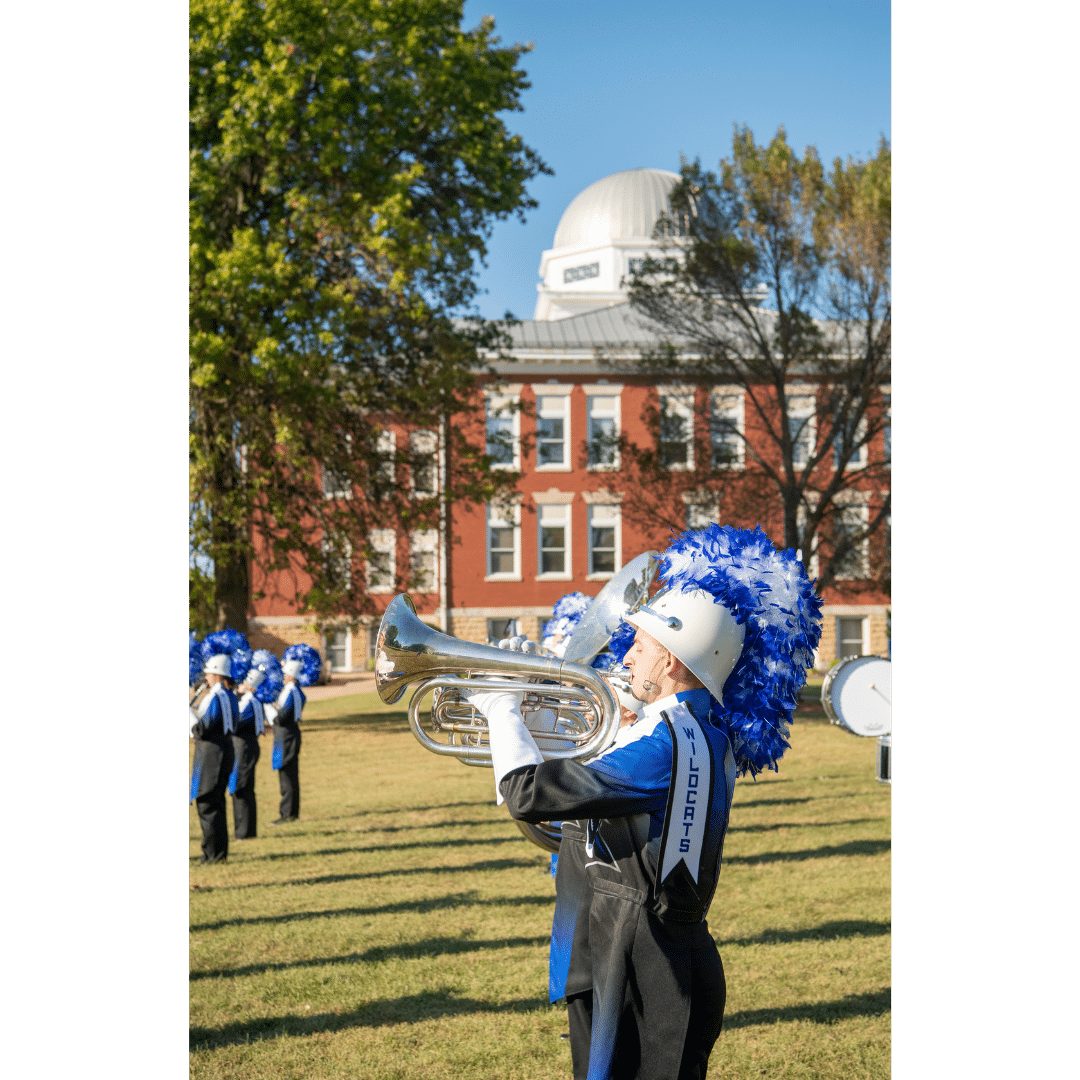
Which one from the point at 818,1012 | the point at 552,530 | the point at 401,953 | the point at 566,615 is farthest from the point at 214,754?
the point at 552,530

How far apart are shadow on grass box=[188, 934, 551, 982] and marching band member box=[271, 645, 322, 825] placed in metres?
4.52

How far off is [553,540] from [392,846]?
76.8 ft

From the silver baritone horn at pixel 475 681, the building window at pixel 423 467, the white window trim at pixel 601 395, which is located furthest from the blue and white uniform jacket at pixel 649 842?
the white window trim at pixel 601 395

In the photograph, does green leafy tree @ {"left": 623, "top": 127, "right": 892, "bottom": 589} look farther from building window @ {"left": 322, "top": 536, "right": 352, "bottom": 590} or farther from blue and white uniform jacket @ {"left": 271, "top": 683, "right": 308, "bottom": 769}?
blue and white uniform jacket @ {"left": 271, "top": 683, "right": 308, "bottom": 769}

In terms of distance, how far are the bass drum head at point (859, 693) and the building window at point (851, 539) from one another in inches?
469

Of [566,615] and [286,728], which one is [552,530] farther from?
[566,615]

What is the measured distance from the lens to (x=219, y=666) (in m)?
9.81

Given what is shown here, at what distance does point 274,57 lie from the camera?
54.6ft

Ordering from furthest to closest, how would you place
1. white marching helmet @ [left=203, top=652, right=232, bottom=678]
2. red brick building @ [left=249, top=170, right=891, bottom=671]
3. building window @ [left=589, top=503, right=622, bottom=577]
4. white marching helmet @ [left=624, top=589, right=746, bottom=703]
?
building window @ [left=589, top=503, right=622, bottom=577] → red brick building @ [left=249, top=170, right=891, bottom=671] → white marching helmet @ [left=203, top=652, right=232, bottom=678] → white marching helmet @ [left=624, top=589, right=746, bottom=703]

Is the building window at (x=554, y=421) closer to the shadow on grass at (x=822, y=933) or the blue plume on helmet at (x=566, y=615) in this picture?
the blue plume on helmet at (x=566, y=615)

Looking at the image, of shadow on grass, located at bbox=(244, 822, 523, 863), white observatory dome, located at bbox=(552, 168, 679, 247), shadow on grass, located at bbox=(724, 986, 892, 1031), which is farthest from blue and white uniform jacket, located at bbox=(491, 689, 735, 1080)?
white observatory dome, located at bbox=(552, 168, 679, 247)

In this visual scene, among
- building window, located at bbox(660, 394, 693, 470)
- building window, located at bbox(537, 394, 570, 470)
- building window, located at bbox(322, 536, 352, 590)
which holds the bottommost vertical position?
building window, located at bbox(322, 536, 352, 590)

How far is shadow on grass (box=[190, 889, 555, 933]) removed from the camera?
7.76m

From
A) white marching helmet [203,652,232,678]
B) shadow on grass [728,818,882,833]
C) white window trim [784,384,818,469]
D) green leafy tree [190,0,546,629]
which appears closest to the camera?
white marching helmet [203,652,232,678]
